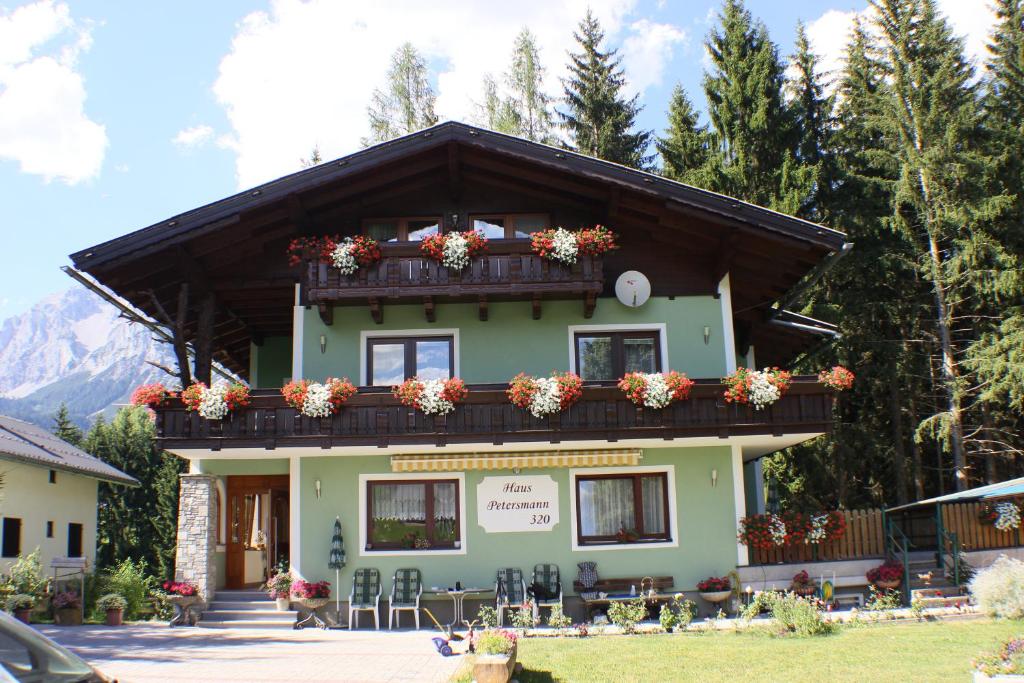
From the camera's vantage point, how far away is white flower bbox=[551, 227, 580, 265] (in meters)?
18.0

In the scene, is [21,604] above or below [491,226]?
below

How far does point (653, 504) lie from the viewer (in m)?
18.5

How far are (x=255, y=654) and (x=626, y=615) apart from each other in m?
6.11

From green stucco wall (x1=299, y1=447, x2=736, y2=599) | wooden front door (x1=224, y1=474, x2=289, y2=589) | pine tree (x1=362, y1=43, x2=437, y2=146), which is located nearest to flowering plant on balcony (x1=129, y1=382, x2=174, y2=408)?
green stucco wall (x1=299, y1=447, x2=736, y2=599)

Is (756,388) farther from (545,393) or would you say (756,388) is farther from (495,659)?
(495,659)

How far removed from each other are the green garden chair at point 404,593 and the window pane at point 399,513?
2.23 feet

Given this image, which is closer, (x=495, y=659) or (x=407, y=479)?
(x=495, y=659)

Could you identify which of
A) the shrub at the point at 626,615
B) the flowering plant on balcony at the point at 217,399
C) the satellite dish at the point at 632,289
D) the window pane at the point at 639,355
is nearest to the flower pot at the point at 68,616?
→ the flowering plant on balcony at the point at 217,399

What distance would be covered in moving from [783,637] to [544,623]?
4.76 m

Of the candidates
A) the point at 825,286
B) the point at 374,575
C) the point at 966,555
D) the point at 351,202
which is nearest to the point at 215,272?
the point at 351,202

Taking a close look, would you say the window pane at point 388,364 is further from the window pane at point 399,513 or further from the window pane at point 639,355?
the window pane at point 639,355

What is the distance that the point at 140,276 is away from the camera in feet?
61.4

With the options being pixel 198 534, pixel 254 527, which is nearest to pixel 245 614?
pixel 198 534

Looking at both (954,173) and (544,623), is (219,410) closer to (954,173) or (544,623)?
(544,623)
